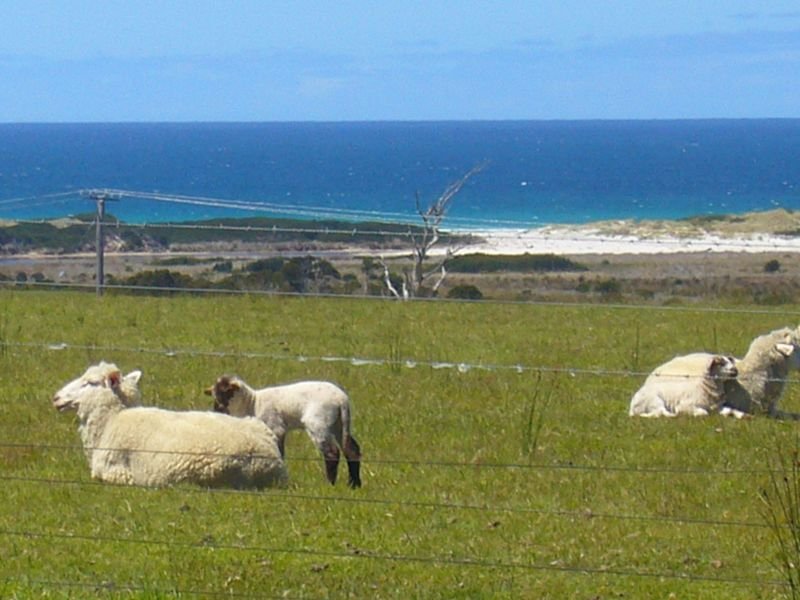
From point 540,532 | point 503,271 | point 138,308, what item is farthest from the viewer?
point 503,271

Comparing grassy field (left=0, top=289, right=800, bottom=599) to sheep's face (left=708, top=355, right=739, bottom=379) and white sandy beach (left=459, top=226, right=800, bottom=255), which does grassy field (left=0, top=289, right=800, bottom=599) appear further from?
white sandy beach (left=459, top=226, right=800, bottom=255)

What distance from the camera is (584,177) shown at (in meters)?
172

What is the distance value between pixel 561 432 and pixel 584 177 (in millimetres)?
161215

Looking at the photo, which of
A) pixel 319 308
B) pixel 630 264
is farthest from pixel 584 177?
pixel 319 308

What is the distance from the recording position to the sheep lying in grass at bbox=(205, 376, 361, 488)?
1044 centimetres

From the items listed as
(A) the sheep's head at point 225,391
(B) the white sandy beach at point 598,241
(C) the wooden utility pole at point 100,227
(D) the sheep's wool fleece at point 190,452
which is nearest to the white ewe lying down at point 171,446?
(D) the sheep's wool fleece at point 190,452

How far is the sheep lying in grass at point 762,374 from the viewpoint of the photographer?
14.2 m

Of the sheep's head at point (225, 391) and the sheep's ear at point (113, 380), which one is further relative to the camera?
the sheep's ear at point (113, 380)

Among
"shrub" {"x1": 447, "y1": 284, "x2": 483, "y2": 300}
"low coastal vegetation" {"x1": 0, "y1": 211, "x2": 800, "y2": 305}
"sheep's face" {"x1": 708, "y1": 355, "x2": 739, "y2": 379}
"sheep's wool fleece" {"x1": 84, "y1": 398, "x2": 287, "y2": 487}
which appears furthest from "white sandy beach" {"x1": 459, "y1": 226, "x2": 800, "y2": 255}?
"sheep's wool fleece" {"x1": 84, "y1": 398, "x2": 287, "y2": 487}

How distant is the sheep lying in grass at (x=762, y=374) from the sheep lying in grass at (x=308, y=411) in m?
4.80

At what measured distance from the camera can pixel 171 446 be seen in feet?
34.0

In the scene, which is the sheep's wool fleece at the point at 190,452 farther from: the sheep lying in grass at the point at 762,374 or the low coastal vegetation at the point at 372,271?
the low coastal vegetation at the point at 372,271

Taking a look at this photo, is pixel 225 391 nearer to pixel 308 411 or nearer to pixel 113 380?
pixel 308 411

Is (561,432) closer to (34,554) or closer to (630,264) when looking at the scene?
(34,554)
